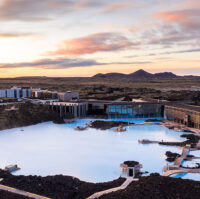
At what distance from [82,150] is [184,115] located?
16.1 metres

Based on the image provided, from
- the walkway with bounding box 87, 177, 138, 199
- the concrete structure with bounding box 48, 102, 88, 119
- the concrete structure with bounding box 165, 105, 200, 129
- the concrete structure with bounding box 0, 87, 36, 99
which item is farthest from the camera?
the concrete structure with bounding box 0, 87, 36, 99

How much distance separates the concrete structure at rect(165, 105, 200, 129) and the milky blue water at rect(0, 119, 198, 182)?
127 inches

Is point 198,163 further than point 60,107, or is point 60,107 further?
point 60,107

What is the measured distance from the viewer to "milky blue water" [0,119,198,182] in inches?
732

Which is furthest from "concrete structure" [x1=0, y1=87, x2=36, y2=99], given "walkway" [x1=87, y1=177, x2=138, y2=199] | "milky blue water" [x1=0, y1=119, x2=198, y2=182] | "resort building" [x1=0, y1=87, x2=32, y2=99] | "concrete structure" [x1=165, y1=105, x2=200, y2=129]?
"walkway" [x1=87, y1=177, x2=138, y2=199]

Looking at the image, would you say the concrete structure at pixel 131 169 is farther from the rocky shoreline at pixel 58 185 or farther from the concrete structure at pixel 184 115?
the concrete structure at pixel 184 115

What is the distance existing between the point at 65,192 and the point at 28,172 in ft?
15.0

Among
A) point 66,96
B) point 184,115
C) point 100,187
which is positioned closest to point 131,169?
point 100,187

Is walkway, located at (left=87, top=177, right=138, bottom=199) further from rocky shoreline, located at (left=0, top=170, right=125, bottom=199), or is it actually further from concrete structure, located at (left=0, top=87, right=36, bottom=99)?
concrete structure, located at (left=0, top=87, right=36, bottom=99)

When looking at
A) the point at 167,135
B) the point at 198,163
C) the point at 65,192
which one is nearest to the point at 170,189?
the point at 65,192

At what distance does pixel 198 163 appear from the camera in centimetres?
1919

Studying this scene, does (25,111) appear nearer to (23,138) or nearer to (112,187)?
(23,138)

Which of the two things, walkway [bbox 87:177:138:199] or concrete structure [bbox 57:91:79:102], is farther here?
concrete structure [bbox 57:91:79:102]

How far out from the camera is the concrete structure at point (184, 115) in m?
32.6
